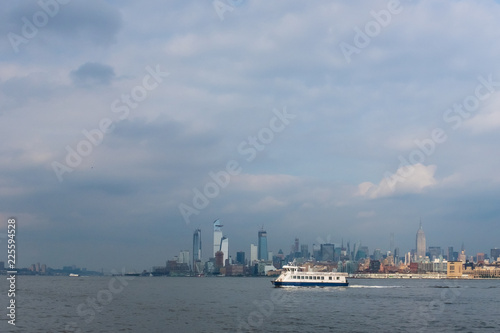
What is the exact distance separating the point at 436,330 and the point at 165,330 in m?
35.8

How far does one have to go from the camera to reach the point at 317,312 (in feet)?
308

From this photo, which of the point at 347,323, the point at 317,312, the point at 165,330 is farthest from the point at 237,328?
the point at 317,312

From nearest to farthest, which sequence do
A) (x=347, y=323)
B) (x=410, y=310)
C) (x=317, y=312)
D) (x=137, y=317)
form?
(x=347, y=323) < (x=137, y=317) < (x=317, y=312) < (x=410, y=310)

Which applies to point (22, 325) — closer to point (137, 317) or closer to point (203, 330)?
point (137, 317)

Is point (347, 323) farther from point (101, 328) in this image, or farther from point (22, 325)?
point (22, 325)

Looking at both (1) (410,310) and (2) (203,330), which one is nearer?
(2) (203,330)

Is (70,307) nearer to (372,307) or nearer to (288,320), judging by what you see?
(288,320)

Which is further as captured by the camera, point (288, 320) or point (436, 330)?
point (288, 320)

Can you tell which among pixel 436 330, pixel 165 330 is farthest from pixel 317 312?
pixel 165 330

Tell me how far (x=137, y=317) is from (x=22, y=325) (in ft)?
59.2

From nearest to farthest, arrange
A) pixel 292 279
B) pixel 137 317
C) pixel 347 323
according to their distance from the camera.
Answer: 1. pixel 347 323
2. pixel 137 317
3. pixel 292 279

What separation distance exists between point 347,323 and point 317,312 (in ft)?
51.6

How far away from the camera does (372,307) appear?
4205 inches

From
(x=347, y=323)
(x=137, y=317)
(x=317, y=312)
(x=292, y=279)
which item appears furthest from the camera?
(x=292, y=279)
